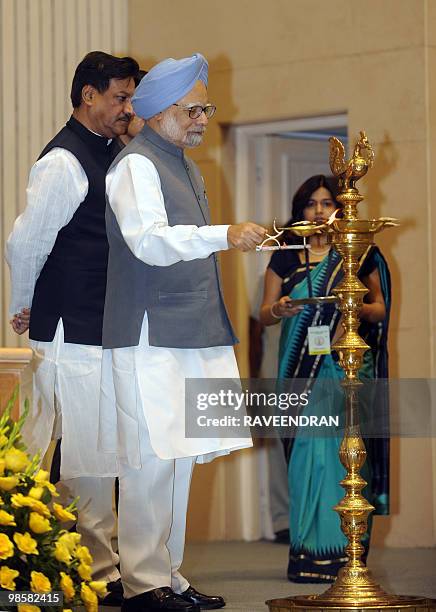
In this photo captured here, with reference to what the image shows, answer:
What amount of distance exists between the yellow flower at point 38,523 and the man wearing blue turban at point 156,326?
91 cm

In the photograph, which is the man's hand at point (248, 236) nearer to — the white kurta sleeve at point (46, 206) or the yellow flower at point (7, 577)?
the white kurta sleeve at point (46, 206)

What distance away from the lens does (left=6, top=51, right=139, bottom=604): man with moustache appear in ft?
13.1

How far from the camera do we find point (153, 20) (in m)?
6.59

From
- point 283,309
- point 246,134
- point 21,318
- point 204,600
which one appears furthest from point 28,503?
point 246,134

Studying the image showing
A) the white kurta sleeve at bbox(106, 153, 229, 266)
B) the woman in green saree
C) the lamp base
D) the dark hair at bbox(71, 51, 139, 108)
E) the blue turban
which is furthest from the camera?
the woman in green saree

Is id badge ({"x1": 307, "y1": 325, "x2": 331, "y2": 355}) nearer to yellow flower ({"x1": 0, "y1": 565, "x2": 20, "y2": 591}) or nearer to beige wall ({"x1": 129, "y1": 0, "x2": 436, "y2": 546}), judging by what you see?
beige wall ({"x1": 129, "y1": 0, "x2": 436, "y2": 546})

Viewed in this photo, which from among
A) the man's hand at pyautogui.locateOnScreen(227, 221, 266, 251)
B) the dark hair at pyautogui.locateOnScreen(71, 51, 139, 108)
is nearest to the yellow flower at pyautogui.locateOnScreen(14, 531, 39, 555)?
the man's hand at pyautogui.locateOnScreen(227, 221, 266, 251)

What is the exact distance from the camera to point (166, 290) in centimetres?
358

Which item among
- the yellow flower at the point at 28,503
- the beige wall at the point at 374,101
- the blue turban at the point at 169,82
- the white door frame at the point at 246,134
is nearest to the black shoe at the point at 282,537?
the beige wall at the point at 374,101

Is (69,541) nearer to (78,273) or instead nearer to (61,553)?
(61,553)

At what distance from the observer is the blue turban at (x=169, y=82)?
3.63 m

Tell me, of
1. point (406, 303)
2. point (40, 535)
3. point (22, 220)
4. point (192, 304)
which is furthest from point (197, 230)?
point (406, 303)

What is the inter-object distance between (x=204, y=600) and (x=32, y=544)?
1401 mm

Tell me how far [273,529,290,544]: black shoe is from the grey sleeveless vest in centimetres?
293
